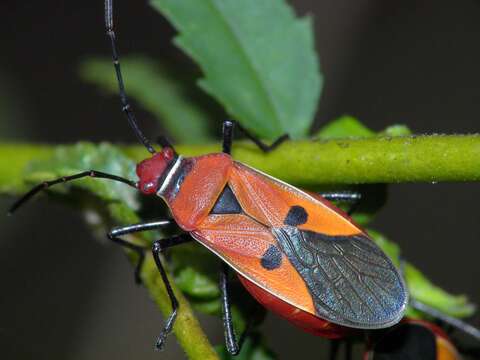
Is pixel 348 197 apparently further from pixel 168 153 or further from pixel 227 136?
pixel 168 153

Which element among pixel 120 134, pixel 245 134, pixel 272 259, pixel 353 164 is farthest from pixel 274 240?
pixel 120 134

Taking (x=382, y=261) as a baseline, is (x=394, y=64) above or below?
below

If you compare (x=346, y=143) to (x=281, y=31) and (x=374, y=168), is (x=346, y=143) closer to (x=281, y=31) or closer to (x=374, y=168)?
(x=374, y=168)

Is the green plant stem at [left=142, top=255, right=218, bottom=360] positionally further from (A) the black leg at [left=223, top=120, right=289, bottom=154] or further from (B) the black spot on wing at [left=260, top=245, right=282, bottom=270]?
(A) the black leg at [left=223, top=120, right=289, bottom=154]

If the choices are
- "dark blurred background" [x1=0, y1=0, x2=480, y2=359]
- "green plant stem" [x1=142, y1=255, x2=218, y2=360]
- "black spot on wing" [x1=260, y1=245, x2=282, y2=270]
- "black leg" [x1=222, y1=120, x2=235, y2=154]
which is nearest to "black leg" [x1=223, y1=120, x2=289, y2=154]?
"black leg" [x1=222, y1=120, x2=235, y2=154]

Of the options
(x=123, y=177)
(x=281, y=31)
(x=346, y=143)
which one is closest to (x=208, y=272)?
(x=123, y=177)

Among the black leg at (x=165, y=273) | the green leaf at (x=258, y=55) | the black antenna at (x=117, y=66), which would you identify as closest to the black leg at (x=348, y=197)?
the green leaf at (x=258, y=55)
